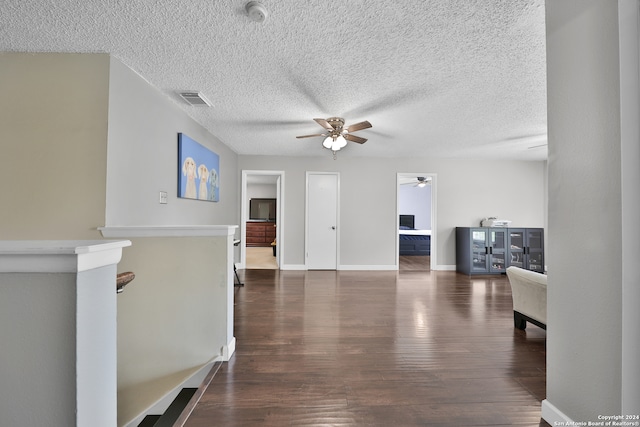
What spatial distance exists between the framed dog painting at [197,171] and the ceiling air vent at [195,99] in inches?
15.0

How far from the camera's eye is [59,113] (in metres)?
1.96

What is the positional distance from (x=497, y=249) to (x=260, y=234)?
6.58 m

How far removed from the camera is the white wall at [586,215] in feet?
3.55

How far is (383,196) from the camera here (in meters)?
5.40

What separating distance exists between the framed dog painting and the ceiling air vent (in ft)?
1.25

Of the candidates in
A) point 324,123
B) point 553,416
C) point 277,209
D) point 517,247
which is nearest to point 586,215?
point 553,416

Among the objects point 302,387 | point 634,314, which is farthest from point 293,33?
point 302,387

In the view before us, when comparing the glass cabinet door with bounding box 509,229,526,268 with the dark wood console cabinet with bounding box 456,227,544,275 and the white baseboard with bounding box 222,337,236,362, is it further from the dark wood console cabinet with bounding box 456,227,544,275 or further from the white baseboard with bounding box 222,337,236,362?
the white baseboard with bounding box 222,337,236,362

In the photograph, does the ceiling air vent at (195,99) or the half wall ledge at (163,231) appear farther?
the ceiling air vent at (195,99)

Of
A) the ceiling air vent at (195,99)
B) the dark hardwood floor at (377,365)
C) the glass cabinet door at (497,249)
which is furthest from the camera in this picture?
the glass cabinet door at (497,249)

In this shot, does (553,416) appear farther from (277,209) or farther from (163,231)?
(277,209)

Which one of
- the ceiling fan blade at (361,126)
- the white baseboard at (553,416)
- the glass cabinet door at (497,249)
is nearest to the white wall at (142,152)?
the ceiling fan blade at (361,126)

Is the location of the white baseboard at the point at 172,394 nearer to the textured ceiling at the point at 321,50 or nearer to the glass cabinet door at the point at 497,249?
the textured ceiling at the point at 321,50

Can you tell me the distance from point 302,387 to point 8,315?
1.49 m
